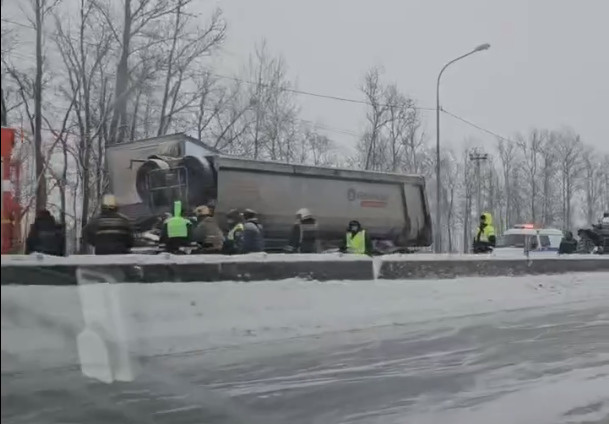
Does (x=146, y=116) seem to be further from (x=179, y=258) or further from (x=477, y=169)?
(x=477, y=169)

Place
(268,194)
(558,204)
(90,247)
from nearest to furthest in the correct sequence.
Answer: (90,247) → (268,194) → (558,204)

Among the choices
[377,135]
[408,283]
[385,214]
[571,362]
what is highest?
[377,135]

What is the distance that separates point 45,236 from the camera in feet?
13.6

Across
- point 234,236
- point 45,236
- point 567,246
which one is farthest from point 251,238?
point 567,246

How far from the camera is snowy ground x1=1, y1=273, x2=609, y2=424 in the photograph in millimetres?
4465

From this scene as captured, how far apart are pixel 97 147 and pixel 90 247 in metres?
1.11

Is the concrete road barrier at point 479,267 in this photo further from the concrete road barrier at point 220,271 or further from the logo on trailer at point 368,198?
the logo on trailer at point 368,198

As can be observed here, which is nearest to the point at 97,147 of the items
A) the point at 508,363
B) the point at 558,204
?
the point at 508,363

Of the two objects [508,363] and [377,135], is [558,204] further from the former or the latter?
[508,363]

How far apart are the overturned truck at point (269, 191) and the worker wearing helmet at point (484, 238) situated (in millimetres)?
2681

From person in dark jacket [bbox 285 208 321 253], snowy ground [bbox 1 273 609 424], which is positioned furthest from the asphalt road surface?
person in dark jacket [bbox 285 208 321 253]

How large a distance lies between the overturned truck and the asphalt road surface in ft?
11.0

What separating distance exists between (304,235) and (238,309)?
629 cm

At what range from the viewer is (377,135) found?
40.6 feet
